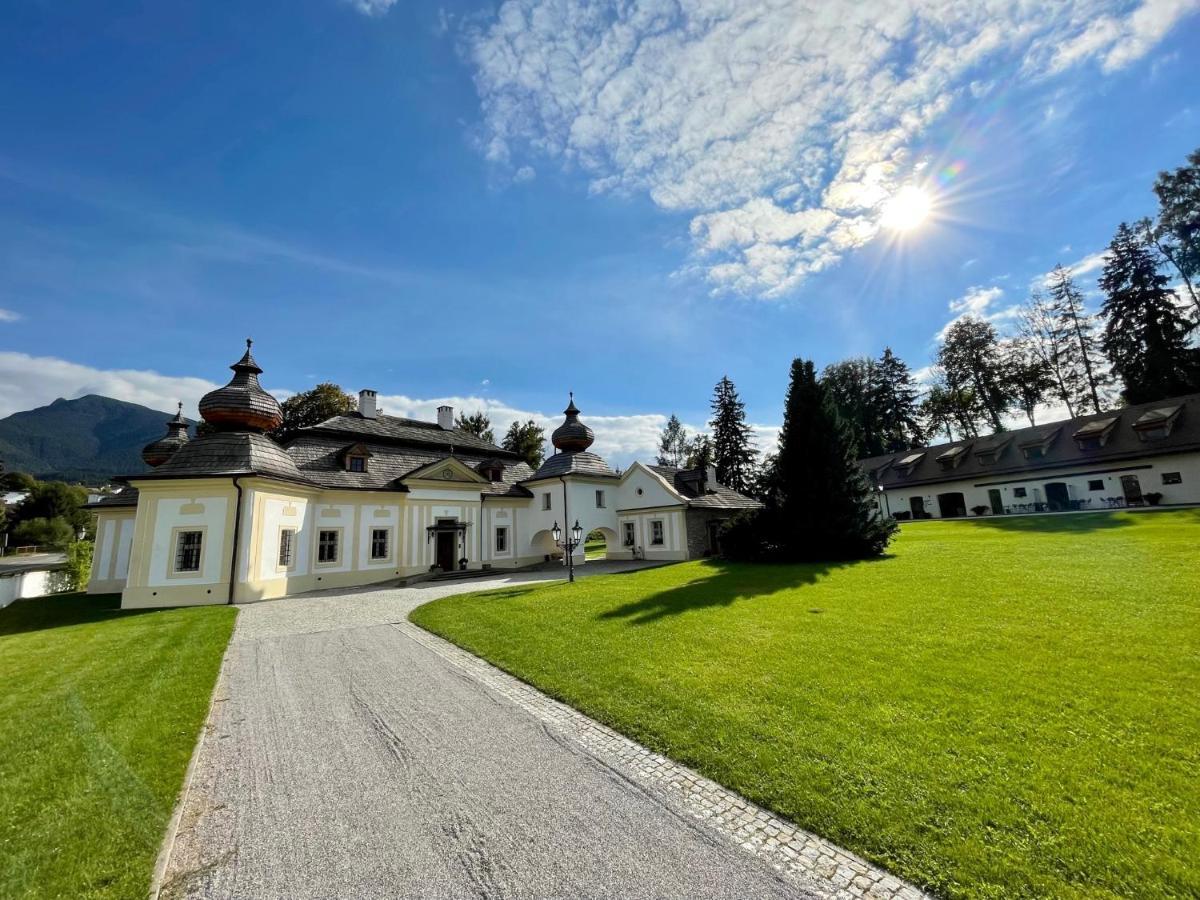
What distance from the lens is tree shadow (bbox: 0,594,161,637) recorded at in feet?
44.2

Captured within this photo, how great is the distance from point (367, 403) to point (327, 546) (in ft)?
31.1

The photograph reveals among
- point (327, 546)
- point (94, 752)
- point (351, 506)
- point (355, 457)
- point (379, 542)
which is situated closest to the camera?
point (94, 752)

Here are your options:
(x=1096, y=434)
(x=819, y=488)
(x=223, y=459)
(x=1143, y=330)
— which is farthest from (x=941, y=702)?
(x=1143, y=330)

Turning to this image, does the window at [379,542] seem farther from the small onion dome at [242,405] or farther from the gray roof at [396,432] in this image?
the small onion dome at [242,405]

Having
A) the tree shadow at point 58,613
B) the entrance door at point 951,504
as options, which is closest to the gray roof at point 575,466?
the tree shadow at point 58,613

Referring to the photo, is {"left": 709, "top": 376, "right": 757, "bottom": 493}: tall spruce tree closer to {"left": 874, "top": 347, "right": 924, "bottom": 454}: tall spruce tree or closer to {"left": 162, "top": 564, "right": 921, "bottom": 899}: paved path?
{"left": 874, "top": 347, "right": 924, "bottom": 454}: tall spruce tree

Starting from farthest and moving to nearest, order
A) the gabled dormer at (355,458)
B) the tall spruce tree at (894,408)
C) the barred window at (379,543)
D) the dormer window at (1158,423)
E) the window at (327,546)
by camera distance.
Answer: the tall spruce tree at (894,408), the dormer window at (1158,423), the gabled dormer at (355,458), the barred window at (379,543), the window at (327,546)

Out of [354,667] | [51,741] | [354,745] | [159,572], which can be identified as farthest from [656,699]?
[159,572]

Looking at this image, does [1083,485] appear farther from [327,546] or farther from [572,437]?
[327,546]

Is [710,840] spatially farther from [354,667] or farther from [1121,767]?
[354,667]

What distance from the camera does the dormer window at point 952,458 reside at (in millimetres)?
35781

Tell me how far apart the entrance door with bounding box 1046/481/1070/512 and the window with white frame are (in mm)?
40986

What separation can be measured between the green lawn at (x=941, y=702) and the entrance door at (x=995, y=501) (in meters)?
23.0

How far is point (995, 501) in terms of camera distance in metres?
32.9
